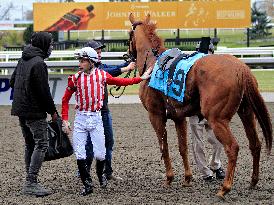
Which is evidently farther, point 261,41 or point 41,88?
point 261,41

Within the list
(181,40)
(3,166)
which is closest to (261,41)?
(181,40)

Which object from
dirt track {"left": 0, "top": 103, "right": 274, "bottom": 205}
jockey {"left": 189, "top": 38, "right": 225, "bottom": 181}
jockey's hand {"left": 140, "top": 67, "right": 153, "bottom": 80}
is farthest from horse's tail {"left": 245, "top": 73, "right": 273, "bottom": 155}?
jockey's hand {"left": 140, "top": 67, "right": 153, "bottom": 80}

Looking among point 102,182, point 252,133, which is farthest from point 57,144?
point 252,133

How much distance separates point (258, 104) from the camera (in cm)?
722

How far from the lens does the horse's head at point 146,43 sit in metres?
8.23

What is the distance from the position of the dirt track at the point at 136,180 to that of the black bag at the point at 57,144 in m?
0.40

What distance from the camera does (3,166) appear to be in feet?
30.7

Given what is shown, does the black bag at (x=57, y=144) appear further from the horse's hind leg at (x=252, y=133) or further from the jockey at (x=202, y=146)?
the horse's hind leg at (x=252, y=133)

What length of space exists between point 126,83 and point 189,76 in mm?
723

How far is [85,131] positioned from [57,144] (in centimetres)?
43

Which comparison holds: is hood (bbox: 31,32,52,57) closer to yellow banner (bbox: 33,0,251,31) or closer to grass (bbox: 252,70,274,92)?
grass (bbox: 252,70,274,92)

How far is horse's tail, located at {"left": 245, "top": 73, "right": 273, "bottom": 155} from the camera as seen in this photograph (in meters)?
7.05

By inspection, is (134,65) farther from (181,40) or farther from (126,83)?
(181,40)

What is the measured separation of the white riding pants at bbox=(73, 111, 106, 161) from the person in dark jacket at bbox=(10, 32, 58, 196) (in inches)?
12.7
